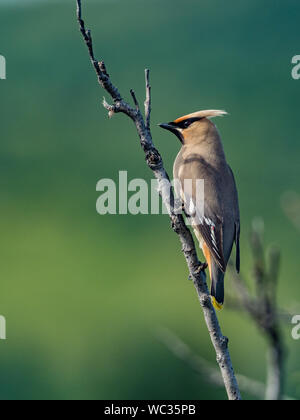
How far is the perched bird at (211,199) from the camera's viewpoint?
3504mm

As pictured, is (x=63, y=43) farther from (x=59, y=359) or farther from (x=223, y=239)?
(x=223, y=239)

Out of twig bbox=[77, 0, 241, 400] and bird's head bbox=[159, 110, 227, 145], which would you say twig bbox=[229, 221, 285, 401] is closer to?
twig bbox=[77, 0, 241, 400]

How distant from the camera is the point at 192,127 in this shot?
13.9 ft

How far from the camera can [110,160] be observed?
15.9 meters

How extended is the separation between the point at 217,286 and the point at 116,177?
10004 mm

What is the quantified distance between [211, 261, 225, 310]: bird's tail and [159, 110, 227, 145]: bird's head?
96cm

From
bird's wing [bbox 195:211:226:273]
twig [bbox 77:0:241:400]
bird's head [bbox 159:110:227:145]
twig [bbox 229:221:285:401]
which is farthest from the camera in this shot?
bird's head [bbox 159:110:227:145]

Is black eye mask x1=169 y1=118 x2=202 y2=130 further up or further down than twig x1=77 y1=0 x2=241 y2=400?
further up

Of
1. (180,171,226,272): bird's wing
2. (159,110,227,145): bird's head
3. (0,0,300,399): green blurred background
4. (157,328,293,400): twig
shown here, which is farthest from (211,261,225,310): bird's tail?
(159,110,227,145): bird's head

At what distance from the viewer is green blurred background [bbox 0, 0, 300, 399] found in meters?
9.07

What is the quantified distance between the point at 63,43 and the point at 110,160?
9.96 metres

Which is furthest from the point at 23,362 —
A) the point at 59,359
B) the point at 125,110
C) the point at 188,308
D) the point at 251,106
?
the point at 251,106

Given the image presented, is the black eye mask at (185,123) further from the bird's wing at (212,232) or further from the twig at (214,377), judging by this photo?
the twig at (214,377)

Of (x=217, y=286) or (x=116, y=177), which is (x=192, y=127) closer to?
(x=217, y=286)
